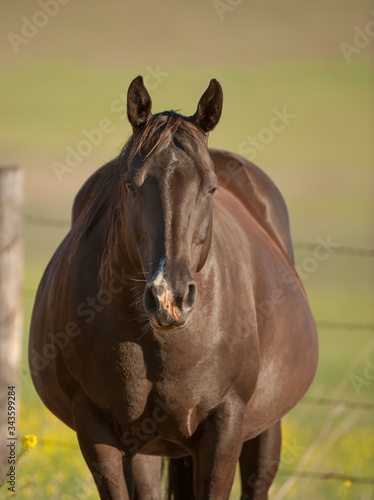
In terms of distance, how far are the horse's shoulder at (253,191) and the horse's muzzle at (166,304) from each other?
169 cm

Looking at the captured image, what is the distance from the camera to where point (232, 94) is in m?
37.2

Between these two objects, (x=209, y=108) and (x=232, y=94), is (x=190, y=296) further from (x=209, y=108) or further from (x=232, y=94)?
(x=232, y=94)

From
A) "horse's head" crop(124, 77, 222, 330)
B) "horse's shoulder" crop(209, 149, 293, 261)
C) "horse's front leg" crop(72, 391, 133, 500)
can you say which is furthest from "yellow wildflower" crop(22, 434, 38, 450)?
"horse's shoulder" crop(209, 149, 293, 261)

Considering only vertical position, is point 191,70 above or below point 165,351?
above

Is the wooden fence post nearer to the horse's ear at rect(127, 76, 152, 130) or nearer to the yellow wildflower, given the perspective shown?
the yellow wildflower

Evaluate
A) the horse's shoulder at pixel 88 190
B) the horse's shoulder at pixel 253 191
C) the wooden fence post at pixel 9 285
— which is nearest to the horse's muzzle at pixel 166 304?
the horse's shoulder at pixel 88 190

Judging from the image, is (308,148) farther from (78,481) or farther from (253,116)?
(78,481)

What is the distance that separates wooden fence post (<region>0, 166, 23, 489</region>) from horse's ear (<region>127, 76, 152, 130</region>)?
2096mm

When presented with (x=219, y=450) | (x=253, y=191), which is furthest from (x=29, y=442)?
(x=253, y=191)

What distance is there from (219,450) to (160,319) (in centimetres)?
81

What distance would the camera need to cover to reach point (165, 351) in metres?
2.91

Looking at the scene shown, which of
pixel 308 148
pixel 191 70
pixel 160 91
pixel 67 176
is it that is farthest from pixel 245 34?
pixel 67 176

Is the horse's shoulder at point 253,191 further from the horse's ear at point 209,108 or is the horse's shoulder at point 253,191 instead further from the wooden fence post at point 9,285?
the wooden fence post at point 9,285

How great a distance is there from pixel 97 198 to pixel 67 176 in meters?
25.4
